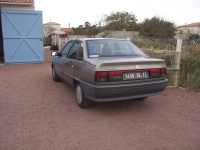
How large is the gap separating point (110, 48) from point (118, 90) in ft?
4.13

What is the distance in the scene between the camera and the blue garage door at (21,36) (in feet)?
33.6

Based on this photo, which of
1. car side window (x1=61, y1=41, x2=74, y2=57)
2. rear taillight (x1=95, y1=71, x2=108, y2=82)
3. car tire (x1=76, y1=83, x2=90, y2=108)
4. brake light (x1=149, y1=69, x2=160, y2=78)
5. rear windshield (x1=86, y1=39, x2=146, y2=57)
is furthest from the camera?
car side window (x1=61, y1=41, x2=74, y2=57)

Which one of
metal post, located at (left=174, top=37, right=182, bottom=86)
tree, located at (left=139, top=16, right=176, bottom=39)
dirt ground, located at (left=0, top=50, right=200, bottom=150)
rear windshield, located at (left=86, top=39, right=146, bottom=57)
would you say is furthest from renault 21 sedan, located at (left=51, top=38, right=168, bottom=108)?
tree, located at (left=139, top=16, right=176, bottom=39)

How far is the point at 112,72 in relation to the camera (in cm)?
373

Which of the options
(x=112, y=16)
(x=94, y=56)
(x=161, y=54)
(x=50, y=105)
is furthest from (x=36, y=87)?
(x=112, y=16)

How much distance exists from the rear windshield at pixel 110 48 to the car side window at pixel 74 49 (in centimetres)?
34

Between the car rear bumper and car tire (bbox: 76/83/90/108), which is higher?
the car rear bumper

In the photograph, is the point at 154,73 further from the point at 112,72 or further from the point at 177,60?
the point at 177,60

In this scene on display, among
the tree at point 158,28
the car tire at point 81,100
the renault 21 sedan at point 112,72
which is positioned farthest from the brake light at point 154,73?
the tree at point 158,28

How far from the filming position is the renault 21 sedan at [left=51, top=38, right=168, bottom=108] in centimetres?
372

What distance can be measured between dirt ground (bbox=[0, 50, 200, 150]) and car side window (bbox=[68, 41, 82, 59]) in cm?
111

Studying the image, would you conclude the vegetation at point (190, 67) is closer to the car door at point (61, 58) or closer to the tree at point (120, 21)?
the car door at point (61, 58)

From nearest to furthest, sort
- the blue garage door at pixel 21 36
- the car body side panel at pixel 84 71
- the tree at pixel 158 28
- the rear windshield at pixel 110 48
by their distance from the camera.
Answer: the car body side panel at pixel 84 71, the rear windshield at pixel 110 48, the blue garage door at pixel 21 36, the tree at pixel 158 28

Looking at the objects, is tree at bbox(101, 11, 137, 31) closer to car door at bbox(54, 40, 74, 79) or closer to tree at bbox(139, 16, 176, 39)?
tree at bbox(139, 16, 176, 39)
